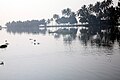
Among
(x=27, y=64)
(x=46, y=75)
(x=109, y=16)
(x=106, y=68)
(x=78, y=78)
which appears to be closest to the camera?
(x=78, y=78)

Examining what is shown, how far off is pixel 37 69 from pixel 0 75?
20.4ft

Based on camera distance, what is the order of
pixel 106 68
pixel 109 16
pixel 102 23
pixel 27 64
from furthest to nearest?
pixel 102 23 → pixel 109 16 → pixel 27 64 → pixel 106 68

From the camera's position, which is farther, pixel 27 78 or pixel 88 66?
pixel 88 66

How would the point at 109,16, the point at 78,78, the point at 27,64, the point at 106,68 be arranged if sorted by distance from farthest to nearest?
1. the point at 109,16
2. the point at 27,64
3. the point at 106,68
4. the point at 78,78

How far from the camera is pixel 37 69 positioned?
42719 millimetres

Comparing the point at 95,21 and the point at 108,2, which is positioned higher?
the point at 108,2

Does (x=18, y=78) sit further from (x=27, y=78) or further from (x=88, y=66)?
(x=88, y=66)

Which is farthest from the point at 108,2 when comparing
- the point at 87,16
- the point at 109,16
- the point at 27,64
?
the point at 27,64

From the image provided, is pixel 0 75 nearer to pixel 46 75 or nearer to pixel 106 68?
pixel 46 75

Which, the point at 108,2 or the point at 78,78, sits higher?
the point at 108,2

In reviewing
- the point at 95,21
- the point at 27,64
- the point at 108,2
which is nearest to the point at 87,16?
the point at 95,21

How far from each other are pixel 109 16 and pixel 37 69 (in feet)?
460

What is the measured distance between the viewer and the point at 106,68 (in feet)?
135

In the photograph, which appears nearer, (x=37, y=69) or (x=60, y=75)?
(x=60, y=75)
